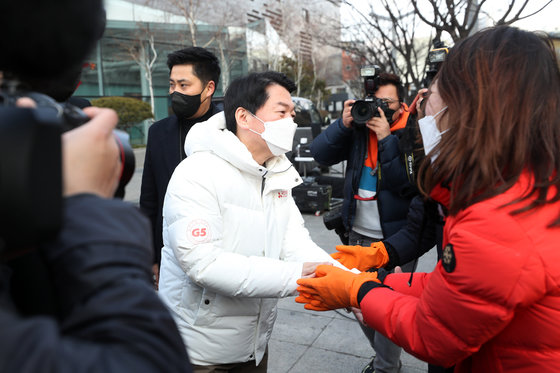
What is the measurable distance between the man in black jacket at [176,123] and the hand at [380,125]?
1.16 metres

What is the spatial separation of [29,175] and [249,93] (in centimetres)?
170

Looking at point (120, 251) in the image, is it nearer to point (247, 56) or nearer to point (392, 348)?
point (392, 348)

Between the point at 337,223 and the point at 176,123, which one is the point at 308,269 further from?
the point at 176,123

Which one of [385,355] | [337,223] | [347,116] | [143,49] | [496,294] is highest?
[143,49]

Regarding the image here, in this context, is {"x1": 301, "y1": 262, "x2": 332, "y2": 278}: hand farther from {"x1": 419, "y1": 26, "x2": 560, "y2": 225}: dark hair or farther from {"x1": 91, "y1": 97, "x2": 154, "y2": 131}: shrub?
{"x1": 91, "y1": 97, "x2": 154, "y2": 131}: shrub

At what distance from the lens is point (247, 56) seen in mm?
27141

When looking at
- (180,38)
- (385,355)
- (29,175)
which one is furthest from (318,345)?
(180,38)

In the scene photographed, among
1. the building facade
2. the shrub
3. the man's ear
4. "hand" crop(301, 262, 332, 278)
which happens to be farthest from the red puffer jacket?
the building facade

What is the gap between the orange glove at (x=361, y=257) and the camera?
2449 millimetres

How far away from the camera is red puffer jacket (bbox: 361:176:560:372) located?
1138 mm

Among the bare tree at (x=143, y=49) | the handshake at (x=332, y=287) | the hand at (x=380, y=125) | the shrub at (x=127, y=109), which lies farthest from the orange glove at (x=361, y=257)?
the bare tree at (x=143, y=49)

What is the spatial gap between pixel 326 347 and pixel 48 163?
3159 millimetres

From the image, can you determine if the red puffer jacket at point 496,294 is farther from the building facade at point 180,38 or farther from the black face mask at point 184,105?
the building facade at point 180,38

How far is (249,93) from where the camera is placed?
219 centimetres
